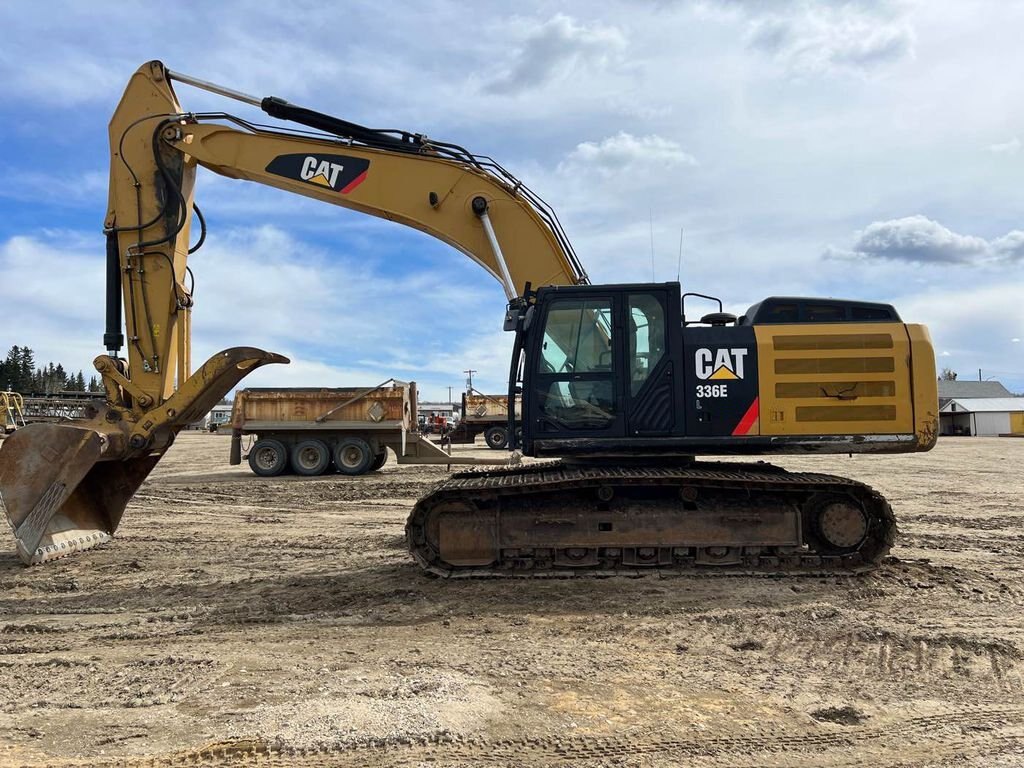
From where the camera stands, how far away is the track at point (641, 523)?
22.4 ft

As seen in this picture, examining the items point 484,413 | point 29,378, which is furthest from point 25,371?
point 484,413

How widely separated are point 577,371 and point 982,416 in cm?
6325

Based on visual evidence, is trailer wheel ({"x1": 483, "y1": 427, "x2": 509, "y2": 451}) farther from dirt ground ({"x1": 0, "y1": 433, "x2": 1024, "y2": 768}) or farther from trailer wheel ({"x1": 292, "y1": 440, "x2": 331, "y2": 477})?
dirt ground ({"x1": 0, "y1": 433, "x2": 1024, "y2": 768})

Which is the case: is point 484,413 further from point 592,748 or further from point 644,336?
point 592,748

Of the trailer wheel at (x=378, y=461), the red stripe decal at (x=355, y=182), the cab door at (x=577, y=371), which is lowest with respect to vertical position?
the trailer wheel at (x=378, y=461)

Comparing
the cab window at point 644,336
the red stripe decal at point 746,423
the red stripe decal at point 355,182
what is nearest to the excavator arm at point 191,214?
the red stripe decal at point 355,182

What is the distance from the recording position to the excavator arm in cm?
776

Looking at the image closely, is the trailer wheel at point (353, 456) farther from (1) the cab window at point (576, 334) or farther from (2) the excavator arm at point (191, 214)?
(1) the cab window at point (576, 334)

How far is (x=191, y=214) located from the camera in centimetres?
830

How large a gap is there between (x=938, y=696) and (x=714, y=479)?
8.79ft

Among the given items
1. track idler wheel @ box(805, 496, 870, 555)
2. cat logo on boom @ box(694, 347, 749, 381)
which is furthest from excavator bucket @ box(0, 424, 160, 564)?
track idler wheel @ box(805, 496, 870, 555)

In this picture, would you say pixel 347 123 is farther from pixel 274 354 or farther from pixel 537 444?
pixel 537 444

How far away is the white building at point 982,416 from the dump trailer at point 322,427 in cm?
5499

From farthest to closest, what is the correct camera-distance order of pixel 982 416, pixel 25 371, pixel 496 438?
pixel 25 371
pixel 982 416
pixel 496 438
